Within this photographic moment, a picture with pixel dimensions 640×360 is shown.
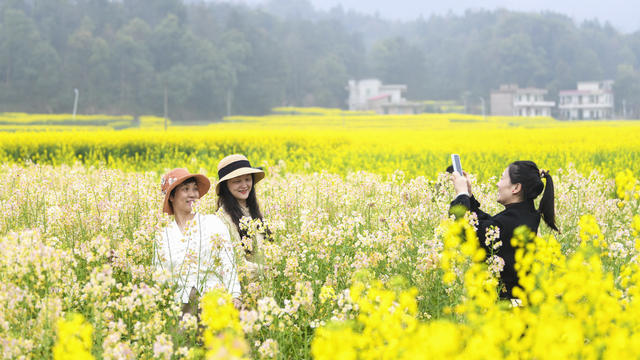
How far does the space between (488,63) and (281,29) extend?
3823 centimetres

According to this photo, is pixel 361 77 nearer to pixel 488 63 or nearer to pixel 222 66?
pixel 488 63

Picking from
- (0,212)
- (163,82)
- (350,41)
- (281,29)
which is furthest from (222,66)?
(0,212)

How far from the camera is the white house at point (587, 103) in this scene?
8975 cm

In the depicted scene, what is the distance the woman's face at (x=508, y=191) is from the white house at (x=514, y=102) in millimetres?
84141

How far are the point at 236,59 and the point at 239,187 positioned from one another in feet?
246

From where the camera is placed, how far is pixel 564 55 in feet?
367

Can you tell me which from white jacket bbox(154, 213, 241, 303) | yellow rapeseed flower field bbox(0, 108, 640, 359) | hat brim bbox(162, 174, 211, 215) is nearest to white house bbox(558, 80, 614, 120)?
yellow rapeseed flower field bbox(0, 108, 640, 359)

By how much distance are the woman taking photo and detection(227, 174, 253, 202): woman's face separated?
5.77ft

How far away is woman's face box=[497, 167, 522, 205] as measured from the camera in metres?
4.10

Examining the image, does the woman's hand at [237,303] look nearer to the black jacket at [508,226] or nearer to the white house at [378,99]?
the black jacket at [508,226]

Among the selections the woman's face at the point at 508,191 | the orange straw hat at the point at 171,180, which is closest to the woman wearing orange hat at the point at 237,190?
the orange straw hat at the point at 171,180

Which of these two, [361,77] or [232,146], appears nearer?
[232,146]

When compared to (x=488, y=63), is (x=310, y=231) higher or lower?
lower

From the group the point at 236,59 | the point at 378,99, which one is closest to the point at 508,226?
the point at 236,59
